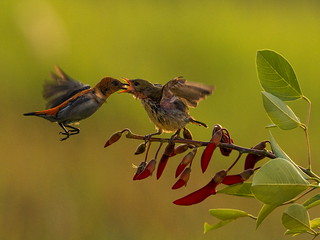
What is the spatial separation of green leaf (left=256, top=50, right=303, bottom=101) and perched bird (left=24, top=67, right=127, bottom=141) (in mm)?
425

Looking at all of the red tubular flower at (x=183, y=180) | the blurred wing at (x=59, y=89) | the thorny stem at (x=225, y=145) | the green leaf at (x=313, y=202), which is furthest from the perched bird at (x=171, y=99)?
the green leaf at (x=313, y=202)

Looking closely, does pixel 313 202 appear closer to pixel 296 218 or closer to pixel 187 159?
pixel 296 218

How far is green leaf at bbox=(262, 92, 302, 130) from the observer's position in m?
1.42

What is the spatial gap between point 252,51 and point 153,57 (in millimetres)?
1438

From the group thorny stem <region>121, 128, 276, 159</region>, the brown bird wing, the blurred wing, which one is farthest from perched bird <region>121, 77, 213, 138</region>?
thorny stem <region>121, 128, 276, 159</region>

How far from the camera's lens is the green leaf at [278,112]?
Answer: 4.67 feet

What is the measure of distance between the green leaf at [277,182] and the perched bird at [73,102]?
0.53 m

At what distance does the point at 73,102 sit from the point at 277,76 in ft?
1.78

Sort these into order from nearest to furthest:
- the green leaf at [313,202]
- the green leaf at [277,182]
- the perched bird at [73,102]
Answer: the green leaf at [277,182] < the green leaf at [313,202] < the perched bird at [73,102]

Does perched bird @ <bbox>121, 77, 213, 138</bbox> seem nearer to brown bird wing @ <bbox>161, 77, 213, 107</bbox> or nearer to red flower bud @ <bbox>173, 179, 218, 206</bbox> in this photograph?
brown bird wing @ <bbox>161, 77, 213, 107</bbox>

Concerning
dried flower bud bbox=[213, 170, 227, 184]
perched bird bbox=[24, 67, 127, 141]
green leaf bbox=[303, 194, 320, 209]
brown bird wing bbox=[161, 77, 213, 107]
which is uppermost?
perched bird bbox=[24, 67, 127, 141]

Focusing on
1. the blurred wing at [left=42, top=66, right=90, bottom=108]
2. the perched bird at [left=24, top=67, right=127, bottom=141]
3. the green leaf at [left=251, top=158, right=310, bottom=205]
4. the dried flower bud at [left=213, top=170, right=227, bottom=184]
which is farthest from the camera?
the blurred wing at [left=42, top=66, right=90, bottom=108]

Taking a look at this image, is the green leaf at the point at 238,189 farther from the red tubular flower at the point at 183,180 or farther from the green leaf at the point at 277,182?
the green leaf at the point at 277,182

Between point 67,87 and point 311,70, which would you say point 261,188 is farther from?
point 311,70
